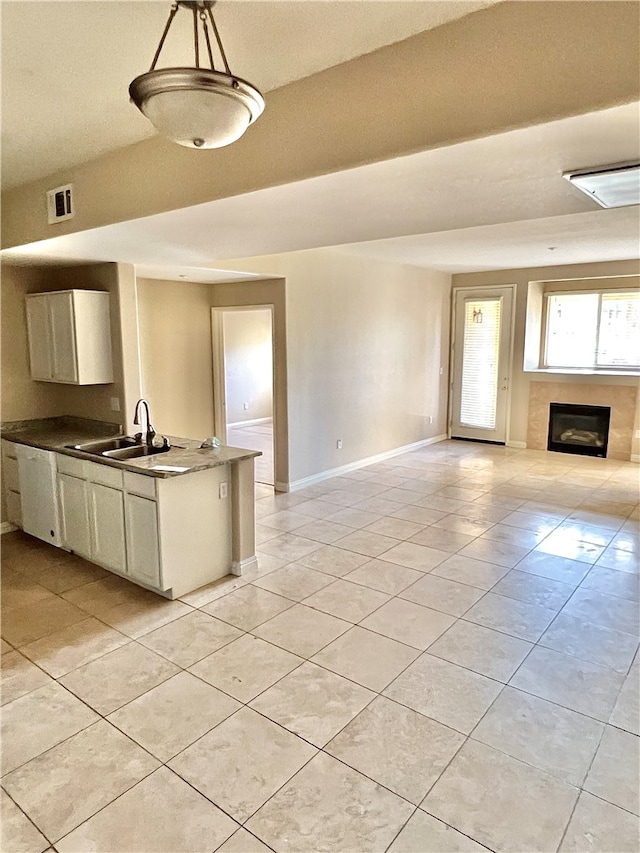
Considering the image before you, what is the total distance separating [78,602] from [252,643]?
1.31m

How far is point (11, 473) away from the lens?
4668 millimetres

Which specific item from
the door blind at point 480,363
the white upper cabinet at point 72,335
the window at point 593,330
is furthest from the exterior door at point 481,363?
the white upper cabinet at point 72,335

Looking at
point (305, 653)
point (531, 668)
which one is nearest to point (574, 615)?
point (531, 668)

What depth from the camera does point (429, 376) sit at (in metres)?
8.21

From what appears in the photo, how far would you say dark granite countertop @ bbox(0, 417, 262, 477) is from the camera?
350 centimetres

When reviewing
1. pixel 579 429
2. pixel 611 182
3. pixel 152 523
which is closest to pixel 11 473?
pixel 152 523

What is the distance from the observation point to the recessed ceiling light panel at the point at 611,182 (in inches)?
74.2

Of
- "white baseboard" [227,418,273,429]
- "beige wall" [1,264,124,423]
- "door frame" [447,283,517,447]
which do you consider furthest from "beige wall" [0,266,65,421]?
"door frame" [447,283,517,447]

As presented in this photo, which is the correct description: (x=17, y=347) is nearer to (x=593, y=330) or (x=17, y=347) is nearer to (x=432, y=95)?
(x=432, y=95)

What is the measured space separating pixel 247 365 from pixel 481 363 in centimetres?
406

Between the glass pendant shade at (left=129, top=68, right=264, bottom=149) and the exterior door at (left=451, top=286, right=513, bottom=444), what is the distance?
7.35 metres

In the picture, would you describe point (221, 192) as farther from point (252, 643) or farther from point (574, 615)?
point (574, 615)

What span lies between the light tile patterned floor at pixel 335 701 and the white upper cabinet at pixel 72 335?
4.87ft

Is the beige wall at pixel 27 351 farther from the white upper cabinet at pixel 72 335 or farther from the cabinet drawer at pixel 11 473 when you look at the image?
the cabinet drawer at pixel 11 473
